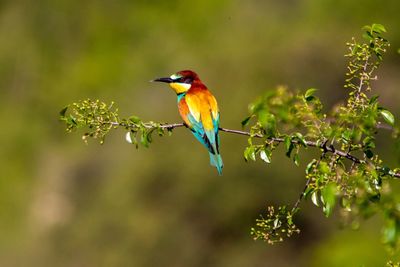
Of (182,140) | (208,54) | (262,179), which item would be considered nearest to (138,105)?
(208,54)

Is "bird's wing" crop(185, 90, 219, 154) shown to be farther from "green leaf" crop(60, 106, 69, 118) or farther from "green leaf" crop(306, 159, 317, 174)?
"green leaf" crop(306, 159, 317, 174)

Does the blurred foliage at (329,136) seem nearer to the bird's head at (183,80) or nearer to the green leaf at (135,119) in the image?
the green leaf at (135,119)

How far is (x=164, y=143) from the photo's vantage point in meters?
9.66

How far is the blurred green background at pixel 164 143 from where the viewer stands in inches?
364

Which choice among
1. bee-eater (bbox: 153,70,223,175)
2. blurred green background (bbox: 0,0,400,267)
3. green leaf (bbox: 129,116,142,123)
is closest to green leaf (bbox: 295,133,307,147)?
green leaf (bbox: 129,116,142,123)

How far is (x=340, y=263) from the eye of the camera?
8.66 m

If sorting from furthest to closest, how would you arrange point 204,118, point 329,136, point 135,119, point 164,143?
1. point 164,143
2. point 204,118
3. point 135,119
4. point 329,136

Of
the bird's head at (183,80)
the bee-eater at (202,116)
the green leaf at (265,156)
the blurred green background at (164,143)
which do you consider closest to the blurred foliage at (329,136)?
the green leaf at (265,156)

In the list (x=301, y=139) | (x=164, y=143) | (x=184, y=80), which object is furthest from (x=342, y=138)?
(x=164, y=143)

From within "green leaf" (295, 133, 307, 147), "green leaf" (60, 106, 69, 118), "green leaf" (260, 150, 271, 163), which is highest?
"green leaf" (60, 106, 69, 118)

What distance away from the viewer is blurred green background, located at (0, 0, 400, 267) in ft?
30.3

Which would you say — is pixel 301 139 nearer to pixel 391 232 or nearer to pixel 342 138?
pixel 342 138

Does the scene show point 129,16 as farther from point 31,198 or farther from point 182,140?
point 182,140

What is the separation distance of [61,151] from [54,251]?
287 centimetres
